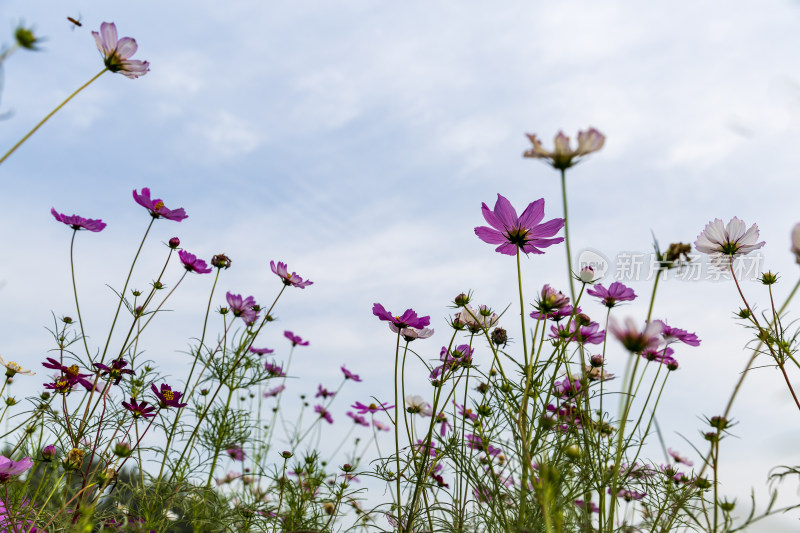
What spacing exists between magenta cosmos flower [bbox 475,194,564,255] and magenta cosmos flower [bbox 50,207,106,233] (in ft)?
3.97

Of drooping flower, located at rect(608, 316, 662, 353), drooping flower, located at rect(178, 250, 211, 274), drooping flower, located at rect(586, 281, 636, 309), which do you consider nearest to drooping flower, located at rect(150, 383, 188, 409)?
drooping flower, located at rect(178, 250, 211, 274)

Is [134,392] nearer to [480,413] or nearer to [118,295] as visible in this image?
[118,295]

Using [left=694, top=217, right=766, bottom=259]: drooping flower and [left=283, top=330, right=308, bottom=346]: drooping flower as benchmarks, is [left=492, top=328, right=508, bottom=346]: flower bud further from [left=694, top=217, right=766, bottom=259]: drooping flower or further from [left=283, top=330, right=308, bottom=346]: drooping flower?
[left=283, top=330, right=308, bottom=346]: drooping flower

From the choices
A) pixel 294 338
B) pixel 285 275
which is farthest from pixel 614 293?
pixel 294 338

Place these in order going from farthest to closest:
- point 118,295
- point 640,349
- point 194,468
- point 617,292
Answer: point 194,468
point 118,295
point 617,292
point 640,349

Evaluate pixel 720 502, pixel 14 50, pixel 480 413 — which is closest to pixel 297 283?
pixel 480 413

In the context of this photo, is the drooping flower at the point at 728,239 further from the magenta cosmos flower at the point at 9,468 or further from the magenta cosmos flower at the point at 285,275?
the magenta cosmos flower at the point at 9,468

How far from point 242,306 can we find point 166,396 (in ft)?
2.04

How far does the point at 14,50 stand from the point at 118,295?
3.54ft

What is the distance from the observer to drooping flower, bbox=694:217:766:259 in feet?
4.66

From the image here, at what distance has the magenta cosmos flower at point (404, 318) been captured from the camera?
1431 mm

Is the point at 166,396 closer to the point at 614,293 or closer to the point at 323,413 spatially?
the point at 614,293

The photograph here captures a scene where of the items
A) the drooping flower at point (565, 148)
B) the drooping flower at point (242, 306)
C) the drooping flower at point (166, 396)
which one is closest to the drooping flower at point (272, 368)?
the drooping flower at point (242, 306)

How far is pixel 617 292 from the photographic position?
135 centimetres
